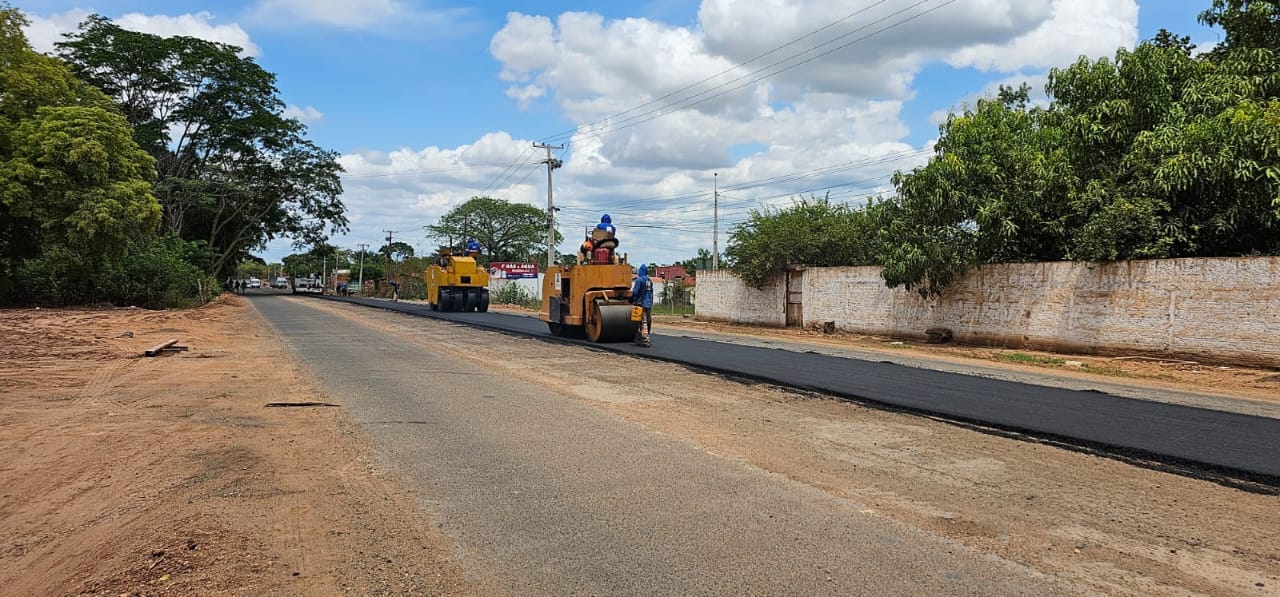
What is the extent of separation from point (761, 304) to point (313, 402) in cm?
1808

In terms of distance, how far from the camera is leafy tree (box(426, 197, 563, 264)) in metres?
78.4

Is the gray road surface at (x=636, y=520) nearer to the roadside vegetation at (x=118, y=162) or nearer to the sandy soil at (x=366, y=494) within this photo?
the sandy soil at (x=366, y=494)

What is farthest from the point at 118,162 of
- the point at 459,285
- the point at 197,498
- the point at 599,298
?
the point at 197,498

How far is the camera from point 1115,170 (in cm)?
1570

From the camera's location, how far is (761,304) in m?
25.0

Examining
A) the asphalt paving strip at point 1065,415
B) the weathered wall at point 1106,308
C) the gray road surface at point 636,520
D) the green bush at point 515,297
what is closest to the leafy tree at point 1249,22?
the weathered wall at point 1106,308

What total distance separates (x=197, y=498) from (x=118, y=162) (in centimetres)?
2438

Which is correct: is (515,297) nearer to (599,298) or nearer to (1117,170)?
(599,298)

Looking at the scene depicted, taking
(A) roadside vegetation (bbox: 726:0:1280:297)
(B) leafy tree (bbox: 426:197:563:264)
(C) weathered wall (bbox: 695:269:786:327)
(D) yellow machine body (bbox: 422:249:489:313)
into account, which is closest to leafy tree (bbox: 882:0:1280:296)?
(A) roadside vegetation (bbox: 726:0:1280:297)

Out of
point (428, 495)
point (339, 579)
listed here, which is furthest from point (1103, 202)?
point (339, 579)

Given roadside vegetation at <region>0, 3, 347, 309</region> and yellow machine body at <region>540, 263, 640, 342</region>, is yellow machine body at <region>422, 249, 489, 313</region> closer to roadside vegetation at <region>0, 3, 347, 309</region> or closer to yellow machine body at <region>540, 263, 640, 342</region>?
roadside vegetation at <region>0, 3, 347, 309</region>

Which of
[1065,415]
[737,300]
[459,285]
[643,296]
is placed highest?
[459,285]

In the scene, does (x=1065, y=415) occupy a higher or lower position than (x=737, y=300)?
lower

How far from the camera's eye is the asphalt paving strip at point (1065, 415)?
5758mm
